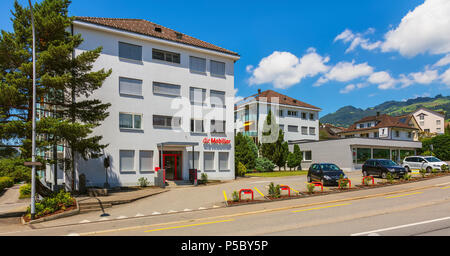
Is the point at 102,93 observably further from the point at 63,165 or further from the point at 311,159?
the point at 311,159

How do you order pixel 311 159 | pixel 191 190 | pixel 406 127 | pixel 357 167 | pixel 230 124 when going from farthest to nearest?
1. pixel 406 127
2. pixel 311 159
3. pixel 357 167
4. pixel 230 124
5. pixel 191 190

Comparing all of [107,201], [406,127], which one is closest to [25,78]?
[107,201]

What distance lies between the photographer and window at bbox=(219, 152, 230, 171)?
27.9 meters

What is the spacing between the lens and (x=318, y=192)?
1783 cm

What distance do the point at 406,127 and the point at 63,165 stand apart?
60559 mm

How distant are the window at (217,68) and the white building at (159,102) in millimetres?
94

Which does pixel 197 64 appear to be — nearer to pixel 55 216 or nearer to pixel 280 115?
pixel 55 216

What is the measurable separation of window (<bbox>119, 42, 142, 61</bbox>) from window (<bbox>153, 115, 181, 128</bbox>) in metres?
5.11

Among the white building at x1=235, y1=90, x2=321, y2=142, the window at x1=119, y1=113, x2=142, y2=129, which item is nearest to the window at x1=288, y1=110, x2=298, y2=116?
the white building at x1=235, y1=90, x2=321, y2=142

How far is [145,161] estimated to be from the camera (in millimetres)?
24156

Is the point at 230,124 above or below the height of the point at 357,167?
above

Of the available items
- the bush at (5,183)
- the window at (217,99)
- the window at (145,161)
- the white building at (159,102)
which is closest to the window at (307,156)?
the white building at (159,102)

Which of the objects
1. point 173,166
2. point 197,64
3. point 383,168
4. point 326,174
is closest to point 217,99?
point 197,64

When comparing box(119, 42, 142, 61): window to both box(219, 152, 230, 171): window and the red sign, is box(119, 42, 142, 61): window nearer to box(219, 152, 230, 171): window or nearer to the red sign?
the red sign
